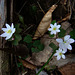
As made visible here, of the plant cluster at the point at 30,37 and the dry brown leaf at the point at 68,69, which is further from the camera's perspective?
the dry brown leaf at the point at 68,69

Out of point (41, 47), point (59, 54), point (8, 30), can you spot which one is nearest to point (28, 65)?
point (41, 47)

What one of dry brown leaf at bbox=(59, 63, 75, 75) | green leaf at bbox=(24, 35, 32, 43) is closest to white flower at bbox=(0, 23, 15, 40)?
green leaf at bbox=(24, 35, 32, 43)

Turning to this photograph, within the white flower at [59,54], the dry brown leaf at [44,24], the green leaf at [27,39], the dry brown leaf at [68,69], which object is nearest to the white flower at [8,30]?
the green leaf at [27,39]

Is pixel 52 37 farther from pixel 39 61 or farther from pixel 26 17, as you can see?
pixel 26 17

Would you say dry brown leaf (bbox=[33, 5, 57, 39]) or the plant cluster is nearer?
the plant cluster

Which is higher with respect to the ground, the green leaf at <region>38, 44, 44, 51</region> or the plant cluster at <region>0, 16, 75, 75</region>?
the plant cluster at <region>0, 16, 75, 75</region>

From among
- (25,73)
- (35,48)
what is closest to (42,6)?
(35,48)

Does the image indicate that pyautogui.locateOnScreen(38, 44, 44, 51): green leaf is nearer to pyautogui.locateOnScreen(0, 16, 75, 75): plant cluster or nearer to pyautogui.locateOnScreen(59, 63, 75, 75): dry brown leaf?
pyautogui.locateOnScreen(0, 16, 75, 75): plant cluster

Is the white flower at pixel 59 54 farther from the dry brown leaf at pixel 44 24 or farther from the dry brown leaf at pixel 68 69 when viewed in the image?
the dry brown leaf at pixel 44 24
